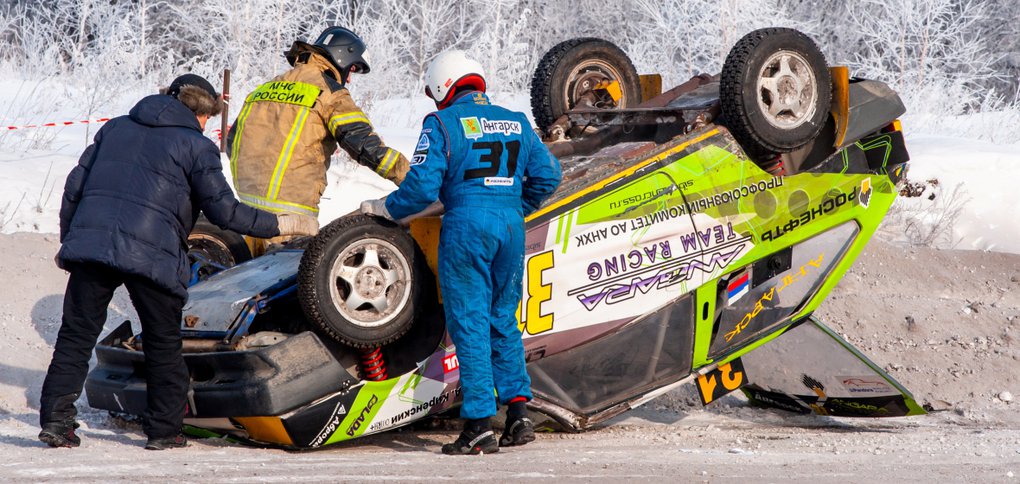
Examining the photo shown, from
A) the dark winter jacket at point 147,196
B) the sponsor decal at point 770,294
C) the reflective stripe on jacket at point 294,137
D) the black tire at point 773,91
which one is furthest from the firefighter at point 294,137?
the sponsor decal at point 770,294

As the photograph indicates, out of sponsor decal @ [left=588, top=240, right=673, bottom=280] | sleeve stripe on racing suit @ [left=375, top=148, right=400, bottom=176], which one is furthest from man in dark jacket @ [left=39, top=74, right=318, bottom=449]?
sponsor decal @ [left=588, top=240, right=673, bottom=280]

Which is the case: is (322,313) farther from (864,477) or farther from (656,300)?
(864,477)

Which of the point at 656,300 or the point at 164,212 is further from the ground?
the point at 164,212

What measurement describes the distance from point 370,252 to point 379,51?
18251mm

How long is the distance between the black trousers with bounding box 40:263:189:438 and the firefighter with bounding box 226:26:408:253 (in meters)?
1.29

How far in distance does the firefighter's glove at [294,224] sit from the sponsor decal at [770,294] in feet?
7.43

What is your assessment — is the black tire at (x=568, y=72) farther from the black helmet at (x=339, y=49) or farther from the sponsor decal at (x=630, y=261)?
the sponsor decal at (x=630, y=261)

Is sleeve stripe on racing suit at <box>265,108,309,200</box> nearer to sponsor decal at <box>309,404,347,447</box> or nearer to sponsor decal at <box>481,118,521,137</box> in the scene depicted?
sponsor decal at <box>481,118,521,137</box>

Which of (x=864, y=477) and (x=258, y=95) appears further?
(x=258, y=95)

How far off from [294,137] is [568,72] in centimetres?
187

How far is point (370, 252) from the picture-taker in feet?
17.7

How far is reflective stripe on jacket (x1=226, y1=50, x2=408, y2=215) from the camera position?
6.47m

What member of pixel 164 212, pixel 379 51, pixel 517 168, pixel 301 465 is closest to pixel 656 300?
pixel 517 168

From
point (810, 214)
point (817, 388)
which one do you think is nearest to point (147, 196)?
point (810, 214)
